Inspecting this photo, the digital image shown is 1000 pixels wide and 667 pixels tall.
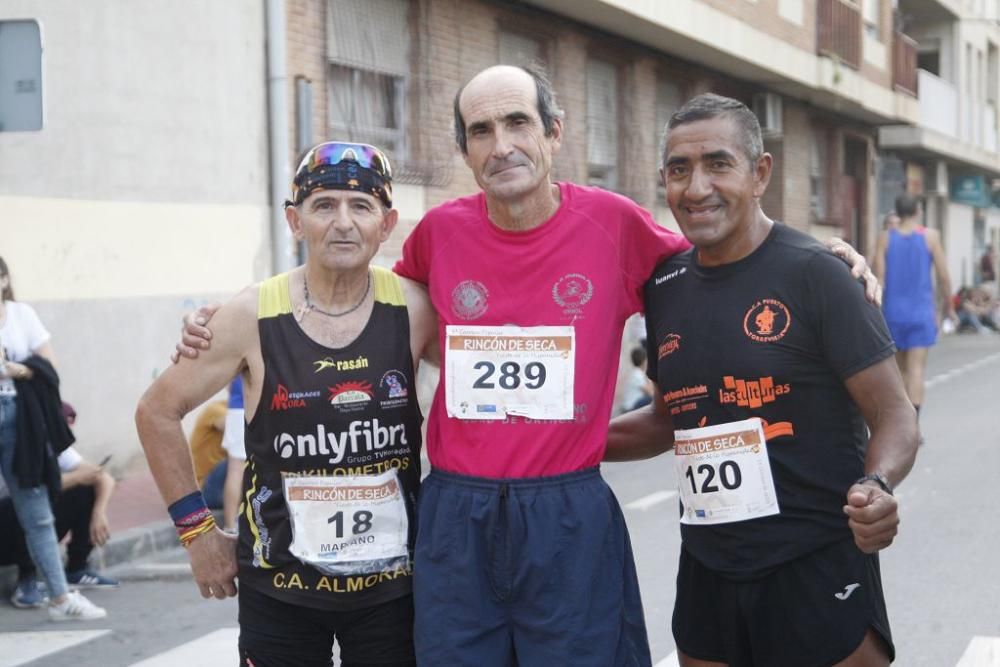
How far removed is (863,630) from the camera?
318 cm

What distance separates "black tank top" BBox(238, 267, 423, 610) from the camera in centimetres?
340

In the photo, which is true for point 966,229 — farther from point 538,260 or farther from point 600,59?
point 538,260

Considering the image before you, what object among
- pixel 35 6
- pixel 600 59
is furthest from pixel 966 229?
pixel 35 6

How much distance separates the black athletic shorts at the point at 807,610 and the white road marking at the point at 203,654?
307cm

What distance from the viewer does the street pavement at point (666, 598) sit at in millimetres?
5957

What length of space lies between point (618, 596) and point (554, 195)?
105 centimetres

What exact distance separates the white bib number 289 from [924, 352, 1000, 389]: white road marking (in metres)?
15.6

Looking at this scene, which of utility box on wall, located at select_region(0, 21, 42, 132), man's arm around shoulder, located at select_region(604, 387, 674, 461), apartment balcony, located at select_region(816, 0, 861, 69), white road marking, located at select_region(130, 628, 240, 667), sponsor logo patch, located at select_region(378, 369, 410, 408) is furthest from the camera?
apartment balcony, located at select_region(816, 0, 861, 69)

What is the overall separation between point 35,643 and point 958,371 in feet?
55.7

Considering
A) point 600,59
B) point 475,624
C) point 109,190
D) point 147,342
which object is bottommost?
point 475,624

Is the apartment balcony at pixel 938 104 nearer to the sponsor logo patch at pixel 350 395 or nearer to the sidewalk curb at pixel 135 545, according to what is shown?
the sidewalk curb at pixel 135 545

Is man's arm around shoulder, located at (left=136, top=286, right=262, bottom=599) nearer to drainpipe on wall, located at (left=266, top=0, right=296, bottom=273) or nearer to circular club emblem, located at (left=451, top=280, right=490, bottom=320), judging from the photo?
circular club emblem, located at (left=451, top=280, right=490, bottom=320)

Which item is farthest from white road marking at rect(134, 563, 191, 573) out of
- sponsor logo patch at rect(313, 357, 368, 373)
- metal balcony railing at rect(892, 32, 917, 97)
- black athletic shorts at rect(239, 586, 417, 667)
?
metal balcony railing at rect(892, 32, 917, 97)

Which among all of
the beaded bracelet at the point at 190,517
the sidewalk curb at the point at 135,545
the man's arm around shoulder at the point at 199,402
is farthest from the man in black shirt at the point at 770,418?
the sidewalk curb at the point at 135,545
